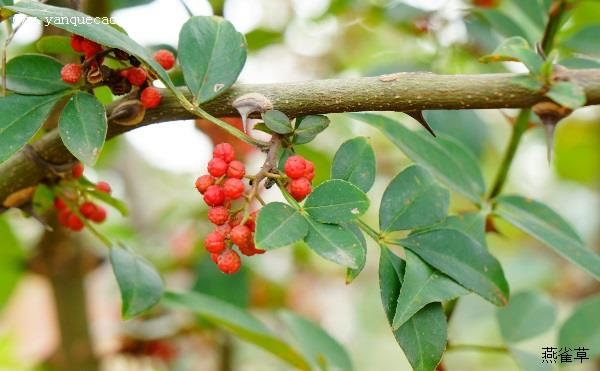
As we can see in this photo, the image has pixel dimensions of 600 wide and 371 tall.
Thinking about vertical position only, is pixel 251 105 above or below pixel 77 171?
above

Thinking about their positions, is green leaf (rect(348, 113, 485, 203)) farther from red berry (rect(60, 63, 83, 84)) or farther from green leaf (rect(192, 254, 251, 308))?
green leaf (rect(192, 254, 251, 308))

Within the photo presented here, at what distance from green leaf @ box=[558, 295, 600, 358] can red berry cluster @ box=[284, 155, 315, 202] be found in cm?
53

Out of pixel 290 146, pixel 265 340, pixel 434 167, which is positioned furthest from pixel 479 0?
pixel 290 146

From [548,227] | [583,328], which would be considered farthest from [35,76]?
[583,328]

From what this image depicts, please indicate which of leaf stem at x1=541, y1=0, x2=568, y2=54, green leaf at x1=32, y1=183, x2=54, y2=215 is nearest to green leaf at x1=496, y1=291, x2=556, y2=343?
leaf stem at x1=541, y1=0, x2=568, y2=54

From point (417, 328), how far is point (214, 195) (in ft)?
0.54

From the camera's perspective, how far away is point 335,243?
432 mm

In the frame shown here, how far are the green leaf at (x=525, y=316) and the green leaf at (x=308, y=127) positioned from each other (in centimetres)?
47

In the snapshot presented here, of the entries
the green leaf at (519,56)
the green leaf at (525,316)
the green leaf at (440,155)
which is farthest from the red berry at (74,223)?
the green leaf at (525,316)

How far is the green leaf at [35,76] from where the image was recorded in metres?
0.51

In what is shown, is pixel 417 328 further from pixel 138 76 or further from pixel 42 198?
pixel 42 198

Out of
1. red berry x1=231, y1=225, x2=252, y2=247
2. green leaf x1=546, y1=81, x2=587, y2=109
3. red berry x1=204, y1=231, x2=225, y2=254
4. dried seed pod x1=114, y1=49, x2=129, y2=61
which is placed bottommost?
red berry x1=204, y1=231, x2=225, y2=254

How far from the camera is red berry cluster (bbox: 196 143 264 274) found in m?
0.45

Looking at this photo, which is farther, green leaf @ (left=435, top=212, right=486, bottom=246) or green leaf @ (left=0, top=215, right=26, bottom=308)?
green leaf @ (left=0, top=215, right=26, bottom=308)
